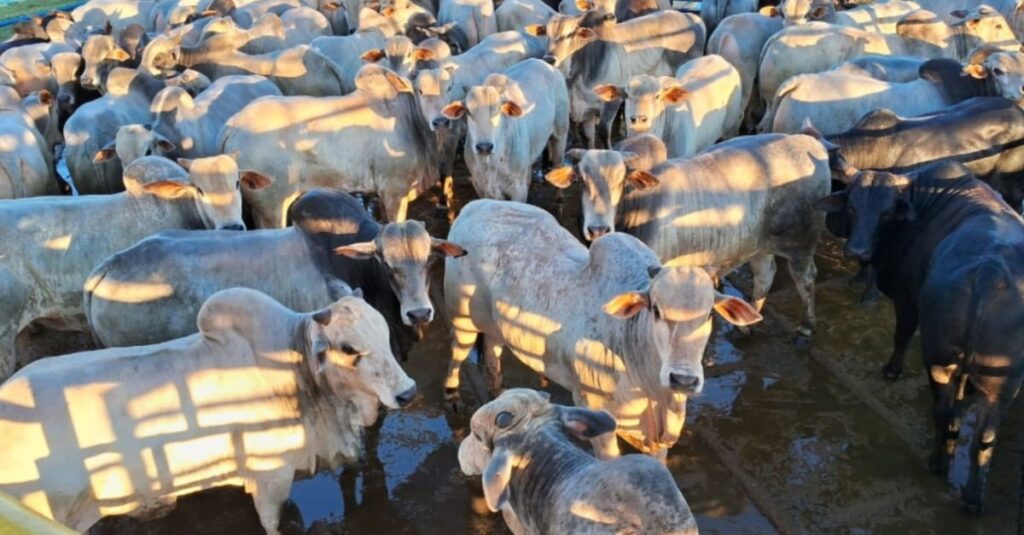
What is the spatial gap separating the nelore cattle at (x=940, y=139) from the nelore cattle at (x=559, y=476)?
4287 millimetres

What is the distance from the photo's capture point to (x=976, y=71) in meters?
8.00

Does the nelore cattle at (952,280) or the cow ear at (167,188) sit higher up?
the cow ear at (167,188)

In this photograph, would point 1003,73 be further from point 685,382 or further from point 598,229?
point 685,382

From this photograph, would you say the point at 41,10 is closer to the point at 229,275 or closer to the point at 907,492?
the point at 229,275

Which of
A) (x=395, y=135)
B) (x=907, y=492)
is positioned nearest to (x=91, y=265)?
(x=395, y=135)

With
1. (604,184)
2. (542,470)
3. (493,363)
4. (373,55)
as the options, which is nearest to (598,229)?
(604,184)

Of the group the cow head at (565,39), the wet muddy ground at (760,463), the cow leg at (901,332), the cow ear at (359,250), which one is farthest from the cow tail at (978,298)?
the cow head at (565,39)

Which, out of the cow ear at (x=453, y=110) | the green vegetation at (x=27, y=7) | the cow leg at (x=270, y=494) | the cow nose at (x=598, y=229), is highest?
the cow ear at (x=453, y=110)

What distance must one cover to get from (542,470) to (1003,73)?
6660 millimetres

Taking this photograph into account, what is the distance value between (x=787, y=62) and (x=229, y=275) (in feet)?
21.8

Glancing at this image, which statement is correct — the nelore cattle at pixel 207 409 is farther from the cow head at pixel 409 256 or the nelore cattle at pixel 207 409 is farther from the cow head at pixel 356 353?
the cow head at pixel 409 256

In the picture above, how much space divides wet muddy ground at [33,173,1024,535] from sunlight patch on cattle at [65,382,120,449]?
3.90ft

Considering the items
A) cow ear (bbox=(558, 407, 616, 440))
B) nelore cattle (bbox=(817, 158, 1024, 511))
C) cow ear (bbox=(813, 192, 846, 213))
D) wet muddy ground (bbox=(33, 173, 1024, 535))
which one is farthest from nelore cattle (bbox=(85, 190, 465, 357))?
nelore cattle (bbox=(817, 158, 1024, 511))

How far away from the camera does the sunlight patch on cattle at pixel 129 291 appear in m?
4.96
